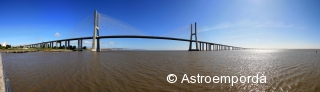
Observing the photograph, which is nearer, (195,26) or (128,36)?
(128,36)

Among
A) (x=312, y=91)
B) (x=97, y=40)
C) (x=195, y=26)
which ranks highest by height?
(x=195, y=26)

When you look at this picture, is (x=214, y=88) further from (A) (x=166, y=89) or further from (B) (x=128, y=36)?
(B) (x=128, y=36)

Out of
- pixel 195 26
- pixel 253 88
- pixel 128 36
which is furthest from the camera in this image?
pixel 195 26

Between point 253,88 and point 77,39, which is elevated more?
point 77,39

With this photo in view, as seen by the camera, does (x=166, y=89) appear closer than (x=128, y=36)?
Yes

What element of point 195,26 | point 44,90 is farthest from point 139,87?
point 195,26

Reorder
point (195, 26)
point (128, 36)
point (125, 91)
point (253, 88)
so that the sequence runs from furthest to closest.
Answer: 1. point (195, 26)
2. point (128, 36)
3. point (253, 88)
4. point (125, 91)

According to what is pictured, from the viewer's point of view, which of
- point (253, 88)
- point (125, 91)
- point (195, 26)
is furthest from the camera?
point (195, 26)

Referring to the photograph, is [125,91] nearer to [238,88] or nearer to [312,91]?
[238,88]

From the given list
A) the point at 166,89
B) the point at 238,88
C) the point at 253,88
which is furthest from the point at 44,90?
the point at 253,88
